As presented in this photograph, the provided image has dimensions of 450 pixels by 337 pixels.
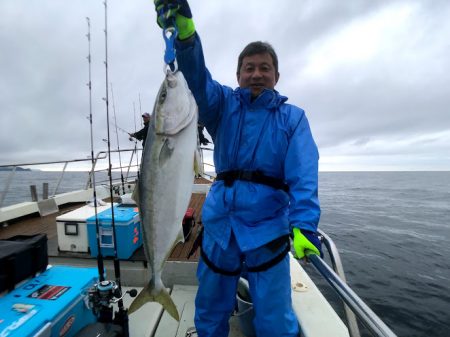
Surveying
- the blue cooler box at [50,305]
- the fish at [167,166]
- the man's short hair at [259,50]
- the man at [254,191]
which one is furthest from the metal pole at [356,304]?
the blue cooler box at [50,305]

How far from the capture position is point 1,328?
1.91 metres

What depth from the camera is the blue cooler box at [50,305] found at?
6.54 ft

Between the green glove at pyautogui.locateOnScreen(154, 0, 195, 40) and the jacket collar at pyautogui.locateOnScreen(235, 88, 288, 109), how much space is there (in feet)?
2.36

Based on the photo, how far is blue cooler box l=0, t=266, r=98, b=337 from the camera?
6.54ft

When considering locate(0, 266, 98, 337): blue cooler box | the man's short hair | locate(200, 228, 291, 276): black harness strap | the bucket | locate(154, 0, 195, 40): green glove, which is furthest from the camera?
the bucket

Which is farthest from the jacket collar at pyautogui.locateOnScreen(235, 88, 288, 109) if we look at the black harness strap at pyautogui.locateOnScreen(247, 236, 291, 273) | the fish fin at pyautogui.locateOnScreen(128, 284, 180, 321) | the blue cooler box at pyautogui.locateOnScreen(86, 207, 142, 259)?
the blue cooler box at pyautogui.locateOnScreen(86, 207, 142, 259)

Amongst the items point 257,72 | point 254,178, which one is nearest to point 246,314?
point 254,178

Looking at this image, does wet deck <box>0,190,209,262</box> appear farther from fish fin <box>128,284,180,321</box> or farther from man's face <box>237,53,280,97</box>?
man's face <box>237,53,280,97</box>

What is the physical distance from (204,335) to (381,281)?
399 inches

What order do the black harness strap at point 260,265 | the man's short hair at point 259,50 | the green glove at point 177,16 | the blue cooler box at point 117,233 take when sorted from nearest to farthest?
the green glove at point 177,16 → the black harness strap at point 260,265 → the man's short hair at point 259,50 → the blue cooler box at point 117,233

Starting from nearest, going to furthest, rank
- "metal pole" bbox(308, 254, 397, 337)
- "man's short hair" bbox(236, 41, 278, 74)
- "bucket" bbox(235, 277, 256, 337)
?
"metal pole" bbox(308, 254, 397, 337) < "man's short hair" bbox(236, 41, 278, 74) < "bucket" bbox(235, 277, 256, 337)

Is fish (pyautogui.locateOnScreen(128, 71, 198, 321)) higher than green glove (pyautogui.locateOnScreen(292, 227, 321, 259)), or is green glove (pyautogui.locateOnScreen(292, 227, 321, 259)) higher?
fish (pyautogui.locateOnScreen(128, 71, 198, 321))

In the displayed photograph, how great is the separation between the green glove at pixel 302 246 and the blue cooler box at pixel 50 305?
6.43 feet

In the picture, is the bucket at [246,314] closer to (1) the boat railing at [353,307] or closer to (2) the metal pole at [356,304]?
(1) the boat railing at [353,307]
